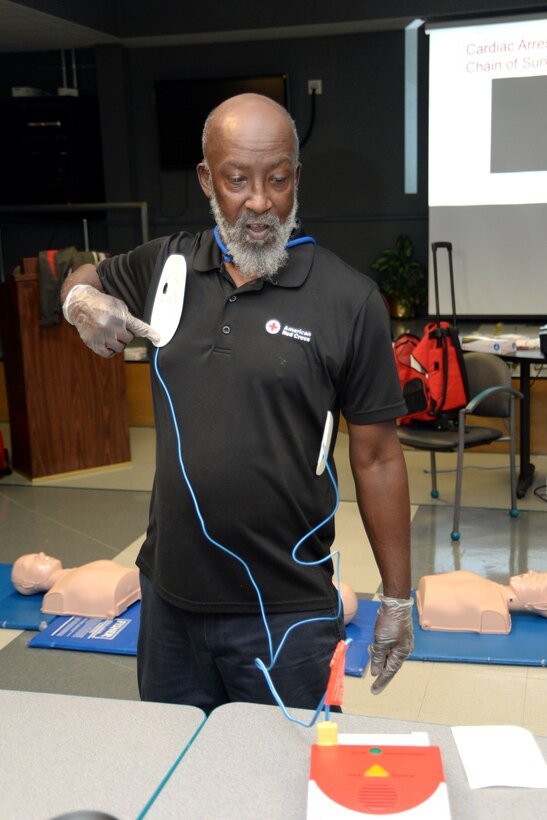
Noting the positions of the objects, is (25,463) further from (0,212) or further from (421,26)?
(421,26)

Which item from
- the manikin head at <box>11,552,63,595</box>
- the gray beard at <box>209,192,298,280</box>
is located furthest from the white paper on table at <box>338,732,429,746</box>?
the manikin head at <box>11,552,63,595</box>

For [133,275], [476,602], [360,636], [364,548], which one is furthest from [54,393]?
[133,275]

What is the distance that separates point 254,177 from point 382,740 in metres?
0.90

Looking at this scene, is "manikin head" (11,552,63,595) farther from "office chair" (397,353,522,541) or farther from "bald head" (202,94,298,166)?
"bald head" (202,94,298,166)

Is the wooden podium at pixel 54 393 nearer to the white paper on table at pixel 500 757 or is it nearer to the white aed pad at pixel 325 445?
the white aed pad at pixel 325 445

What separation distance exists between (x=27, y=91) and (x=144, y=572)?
Result: 7227 millimetres

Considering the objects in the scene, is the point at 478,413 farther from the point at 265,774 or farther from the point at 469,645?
the point at 265,774

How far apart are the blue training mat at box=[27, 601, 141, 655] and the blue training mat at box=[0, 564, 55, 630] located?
7cm

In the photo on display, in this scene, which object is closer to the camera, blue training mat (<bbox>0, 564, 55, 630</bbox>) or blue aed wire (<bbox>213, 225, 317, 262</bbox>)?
blue aed wire (<bbox>213, 225, 317, 262</bbox>)

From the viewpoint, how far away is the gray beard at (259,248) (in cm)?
150

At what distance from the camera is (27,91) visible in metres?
7.90

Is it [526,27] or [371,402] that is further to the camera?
[526,27]

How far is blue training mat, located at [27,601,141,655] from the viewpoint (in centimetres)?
298

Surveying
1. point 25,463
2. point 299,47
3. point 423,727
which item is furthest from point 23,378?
point 299,47
